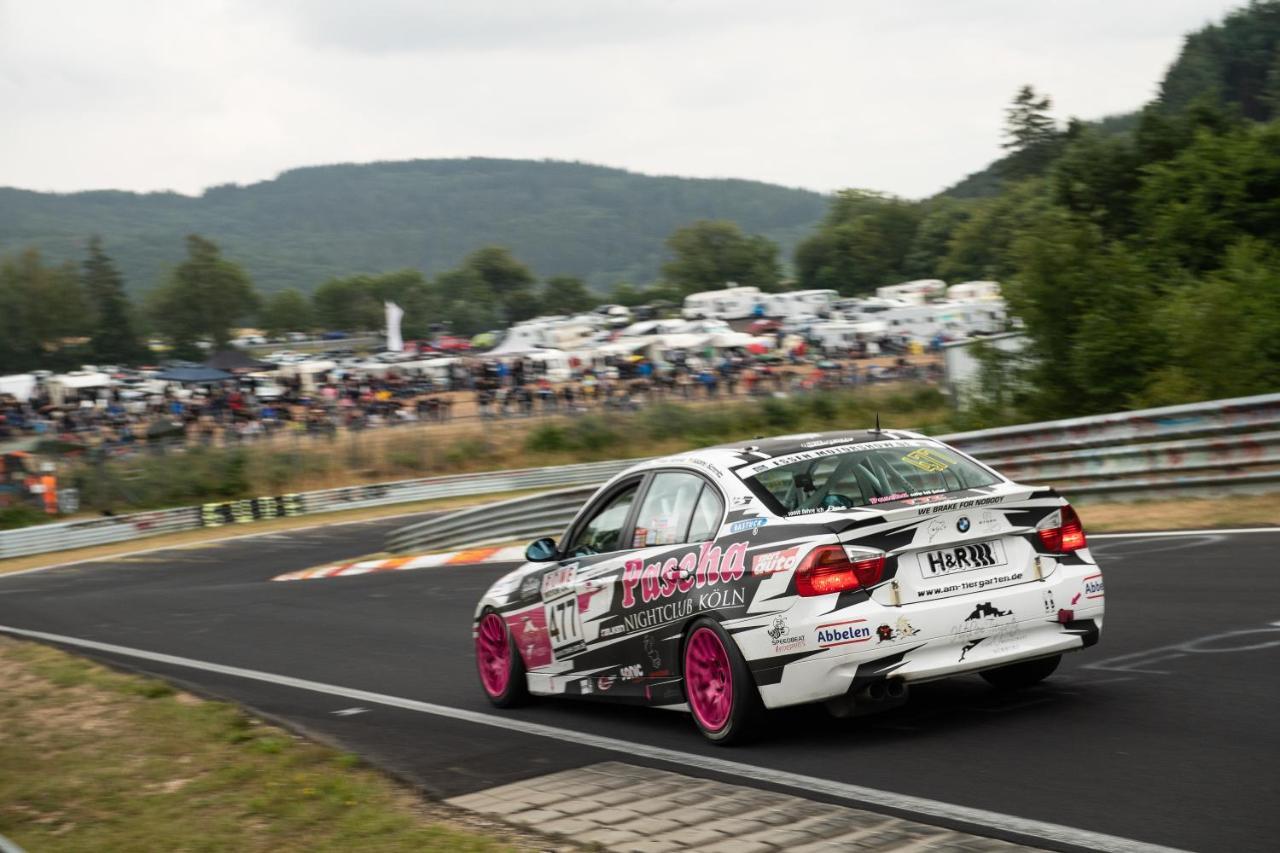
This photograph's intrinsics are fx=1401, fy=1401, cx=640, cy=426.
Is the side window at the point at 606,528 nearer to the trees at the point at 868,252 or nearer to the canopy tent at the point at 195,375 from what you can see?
the canopy tent at the point at 195,375

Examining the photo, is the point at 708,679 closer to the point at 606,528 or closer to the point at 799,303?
the point at 606,528

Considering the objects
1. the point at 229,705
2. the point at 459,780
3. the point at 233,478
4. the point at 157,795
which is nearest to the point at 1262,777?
the point at 459,780

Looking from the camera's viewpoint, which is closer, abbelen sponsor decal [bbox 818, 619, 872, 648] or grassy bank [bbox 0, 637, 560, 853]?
grassy bank [bbox 0, 637, 560, 853]

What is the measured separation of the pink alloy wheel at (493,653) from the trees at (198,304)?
133730 mm

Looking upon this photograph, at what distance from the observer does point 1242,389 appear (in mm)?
18531

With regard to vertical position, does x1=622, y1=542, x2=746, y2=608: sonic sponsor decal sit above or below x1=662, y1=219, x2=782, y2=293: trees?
below

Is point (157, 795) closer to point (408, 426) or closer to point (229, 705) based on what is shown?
point (229, 705)

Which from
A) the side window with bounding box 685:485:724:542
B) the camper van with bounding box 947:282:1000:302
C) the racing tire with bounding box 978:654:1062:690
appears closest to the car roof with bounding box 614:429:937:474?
the side window with bounding box 685:485:724:542

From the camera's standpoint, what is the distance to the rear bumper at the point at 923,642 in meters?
6.11

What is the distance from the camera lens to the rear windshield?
21.9 feet

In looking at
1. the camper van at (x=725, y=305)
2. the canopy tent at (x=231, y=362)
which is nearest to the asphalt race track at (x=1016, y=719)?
the canopy tent at (x=231, y=362)

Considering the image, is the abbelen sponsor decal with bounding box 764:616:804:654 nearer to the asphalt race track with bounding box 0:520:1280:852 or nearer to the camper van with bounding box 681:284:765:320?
the asphalt race track with bounding box 0:520:1280:852

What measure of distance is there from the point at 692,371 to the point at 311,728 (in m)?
47.1

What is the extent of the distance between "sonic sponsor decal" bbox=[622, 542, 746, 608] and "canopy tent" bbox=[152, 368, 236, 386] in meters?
45.3
